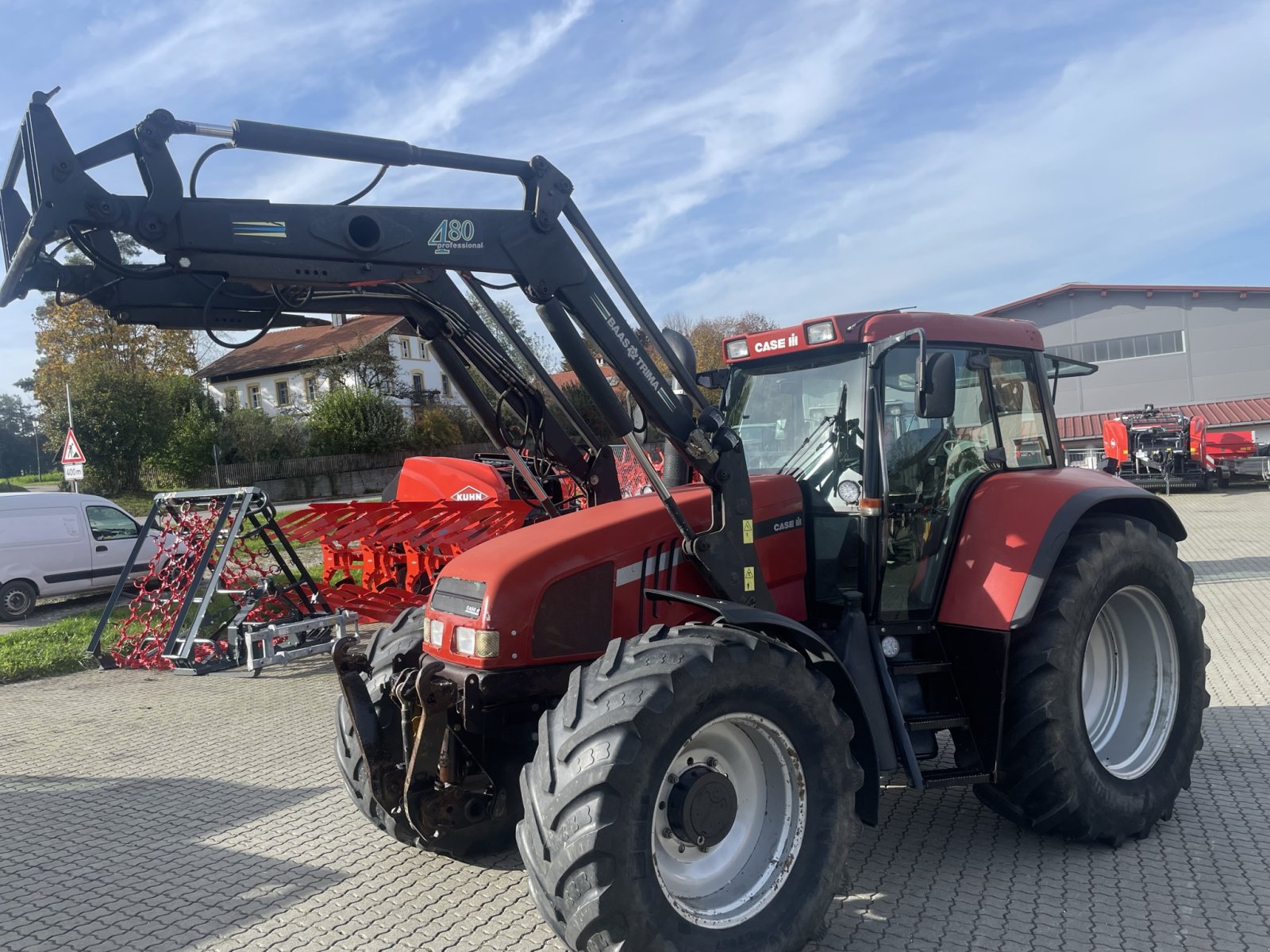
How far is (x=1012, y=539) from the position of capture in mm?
4203

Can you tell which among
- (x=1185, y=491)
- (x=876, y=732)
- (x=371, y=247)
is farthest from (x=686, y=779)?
(x=1185, y=491)

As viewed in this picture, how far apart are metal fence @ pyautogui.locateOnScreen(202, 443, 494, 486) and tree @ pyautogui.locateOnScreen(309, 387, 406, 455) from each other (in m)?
0.46

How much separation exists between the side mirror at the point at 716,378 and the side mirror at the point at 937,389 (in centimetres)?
126

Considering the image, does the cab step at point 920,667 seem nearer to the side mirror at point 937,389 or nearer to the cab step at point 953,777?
the cab step at point 953,777

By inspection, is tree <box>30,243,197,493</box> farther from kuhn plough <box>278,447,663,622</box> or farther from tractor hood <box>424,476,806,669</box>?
tractor hood <box>424,476,806,669</box>

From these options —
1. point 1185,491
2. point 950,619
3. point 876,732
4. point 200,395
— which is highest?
point 200,395

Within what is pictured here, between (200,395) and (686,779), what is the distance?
39.5 metres

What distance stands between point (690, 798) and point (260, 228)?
227 centimetres

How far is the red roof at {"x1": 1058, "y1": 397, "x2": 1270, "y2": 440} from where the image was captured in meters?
30.2

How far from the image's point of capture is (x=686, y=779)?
10.4 feet

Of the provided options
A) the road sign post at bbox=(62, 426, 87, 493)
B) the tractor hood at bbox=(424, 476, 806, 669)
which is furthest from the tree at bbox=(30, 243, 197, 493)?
the tractor hood at bbox=(424, 476, 806, 669)

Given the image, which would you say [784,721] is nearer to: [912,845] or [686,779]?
[686,779]

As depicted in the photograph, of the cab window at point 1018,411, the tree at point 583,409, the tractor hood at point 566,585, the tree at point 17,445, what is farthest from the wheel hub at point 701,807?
the tree at point 17,445

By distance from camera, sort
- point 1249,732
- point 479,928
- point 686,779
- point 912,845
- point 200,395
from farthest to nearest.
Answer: point 200,395, point 1249,732, point 912,845, point 479,928, point 686,779
